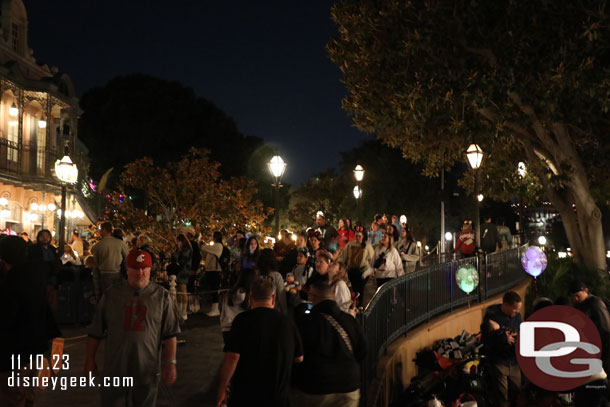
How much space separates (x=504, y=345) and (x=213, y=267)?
7.49 meters

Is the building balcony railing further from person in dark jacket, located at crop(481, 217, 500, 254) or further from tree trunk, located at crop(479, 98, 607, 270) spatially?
tree trunk, located at crop(479, 98, 607, 270)

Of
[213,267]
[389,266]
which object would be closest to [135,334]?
[389,266]

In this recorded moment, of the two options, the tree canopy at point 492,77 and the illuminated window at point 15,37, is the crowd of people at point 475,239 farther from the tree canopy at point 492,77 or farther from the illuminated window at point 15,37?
the illuminated window at point 15,37

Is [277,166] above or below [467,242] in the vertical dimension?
above

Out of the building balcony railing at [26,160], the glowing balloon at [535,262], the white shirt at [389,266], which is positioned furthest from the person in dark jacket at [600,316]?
the building balcony railing at [26,160]

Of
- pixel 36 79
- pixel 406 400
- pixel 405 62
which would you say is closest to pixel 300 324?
pixel 406 400

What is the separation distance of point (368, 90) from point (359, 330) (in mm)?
13337

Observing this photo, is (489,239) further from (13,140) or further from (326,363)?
(13,140)

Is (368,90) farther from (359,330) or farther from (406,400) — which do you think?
(359,330)

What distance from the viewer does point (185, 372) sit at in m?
8.84

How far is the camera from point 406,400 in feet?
30.5

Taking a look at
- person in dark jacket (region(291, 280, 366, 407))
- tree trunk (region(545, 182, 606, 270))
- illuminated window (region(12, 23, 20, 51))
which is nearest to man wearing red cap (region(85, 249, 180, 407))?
person in dark jacket (region(291, 280, 366, 407))

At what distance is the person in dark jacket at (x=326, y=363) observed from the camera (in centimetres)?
503

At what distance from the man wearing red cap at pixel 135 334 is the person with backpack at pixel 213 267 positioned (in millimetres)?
8643
